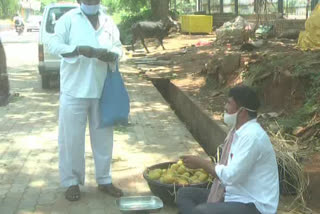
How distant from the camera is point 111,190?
4.81 meters

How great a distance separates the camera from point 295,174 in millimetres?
4727

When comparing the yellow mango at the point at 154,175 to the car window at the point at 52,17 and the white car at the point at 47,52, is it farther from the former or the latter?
the car window at the point at 52,17

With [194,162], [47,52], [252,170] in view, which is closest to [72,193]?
[194,162]

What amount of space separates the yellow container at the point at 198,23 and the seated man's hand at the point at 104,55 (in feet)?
59.1

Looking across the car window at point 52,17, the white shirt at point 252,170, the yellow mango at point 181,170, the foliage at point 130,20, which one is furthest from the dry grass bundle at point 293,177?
the foliage at point 130,20

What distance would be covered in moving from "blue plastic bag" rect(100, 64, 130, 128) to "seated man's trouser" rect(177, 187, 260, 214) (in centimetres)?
111

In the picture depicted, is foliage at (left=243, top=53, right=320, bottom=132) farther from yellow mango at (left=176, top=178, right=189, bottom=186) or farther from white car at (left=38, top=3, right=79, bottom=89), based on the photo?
white car at (left=38, top=3, right=79, bottom=89)

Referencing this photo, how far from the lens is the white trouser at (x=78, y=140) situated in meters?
4.52

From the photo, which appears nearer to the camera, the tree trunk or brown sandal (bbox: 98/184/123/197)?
Answer: brown sandal (bbox: 98/184/123/197)

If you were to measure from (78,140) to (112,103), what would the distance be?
1.54ft

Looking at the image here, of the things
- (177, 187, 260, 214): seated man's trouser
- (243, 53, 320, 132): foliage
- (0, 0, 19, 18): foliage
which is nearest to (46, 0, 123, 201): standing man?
(177, 187, 260, 214): seated man's trouser

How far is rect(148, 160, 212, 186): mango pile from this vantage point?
4.33 metres

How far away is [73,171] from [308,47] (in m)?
7.15

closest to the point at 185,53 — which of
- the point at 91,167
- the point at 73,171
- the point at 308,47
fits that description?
the point at 308,47
